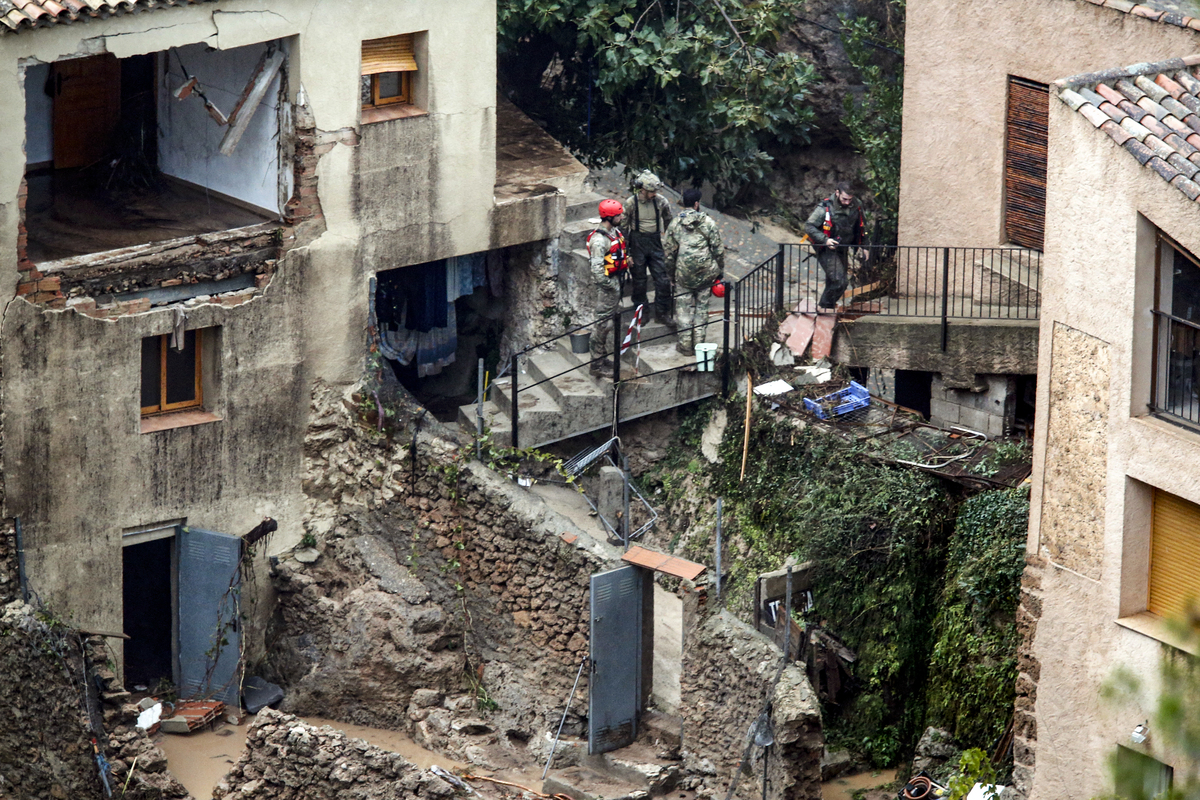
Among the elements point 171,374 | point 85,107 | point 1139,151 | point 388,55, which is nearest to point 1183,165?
point 1139,151

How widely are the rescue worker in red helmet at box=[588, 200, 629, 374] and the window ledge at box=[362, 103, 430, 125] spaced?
7.56 ft

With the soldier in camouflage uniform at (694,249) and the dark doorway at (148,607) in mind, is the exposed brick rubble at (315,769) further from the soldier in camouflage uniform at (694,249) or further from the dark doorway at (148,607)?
the soldier in camouflage uniform at (694,249)

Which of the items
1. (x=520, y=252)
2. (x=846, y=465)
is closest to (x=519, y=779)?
(x=846, y=465)

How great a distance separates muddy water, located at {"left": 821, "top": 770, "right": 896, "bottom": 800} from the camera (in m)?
21.8

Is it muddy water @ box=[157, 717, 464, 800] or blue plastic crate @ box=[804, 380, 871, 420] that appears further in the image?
blue plastic crate @ box=[804, 380, 871, 420]

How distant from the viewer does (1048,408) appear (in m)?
19.5

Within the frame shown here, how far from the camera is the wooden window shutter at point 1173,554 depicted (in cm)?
1875

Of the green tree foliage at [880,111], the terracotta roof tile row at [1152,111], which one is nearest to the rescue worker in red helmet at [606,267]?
the green tree foliage at [880,111]

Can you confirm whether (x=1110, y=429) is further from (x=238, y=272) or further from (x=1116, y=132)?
(x=238, y=272)

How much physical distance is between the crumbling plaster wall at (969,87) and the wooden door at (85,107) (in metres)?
9.09

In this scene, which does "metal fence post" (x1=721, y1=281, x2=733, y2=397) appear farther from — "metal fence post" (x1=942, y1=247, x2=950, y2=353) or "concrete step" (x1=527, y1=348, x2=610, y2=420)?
"metal fence post" (x1=942, y1=247, x2=950, y2=353)

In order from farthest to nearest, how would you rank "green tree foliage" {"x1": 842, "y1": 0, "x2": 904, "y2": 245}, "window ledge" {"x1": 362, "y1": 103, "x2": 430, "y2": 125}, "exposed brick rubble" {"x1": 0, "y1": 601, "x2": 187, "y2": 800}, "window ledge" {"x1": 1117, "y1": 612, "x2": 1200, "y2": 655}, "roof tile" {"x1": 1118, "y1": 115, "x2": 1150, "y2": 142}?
"green tree foliage" {"x1": 842, "y1": 0, "x2": 904, "y2": 245} < "window ledge" {"x1": 362, "y1": 103, "x2": 430, "y2": 125} < "exposed brick rubble" {"x1": 0, "y1": 601, "x2": 187, "y2": 800} < "window ledge" {"x1": 1117, "y1": 612, "x2": 1200, "y2": 655} < "roof tile" {"x1": 1118, "y1": 115, "x2": 1150, "y2": 142}

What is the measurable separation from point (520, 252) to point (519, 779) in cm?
656

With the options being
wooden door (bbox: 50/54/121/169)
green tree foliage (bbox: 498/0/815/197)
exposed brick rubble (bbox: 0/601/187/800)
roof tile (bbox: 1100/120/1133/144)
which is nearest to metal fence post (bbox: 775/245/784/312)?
green tree foliage (bbox: 498/0/815/197)
